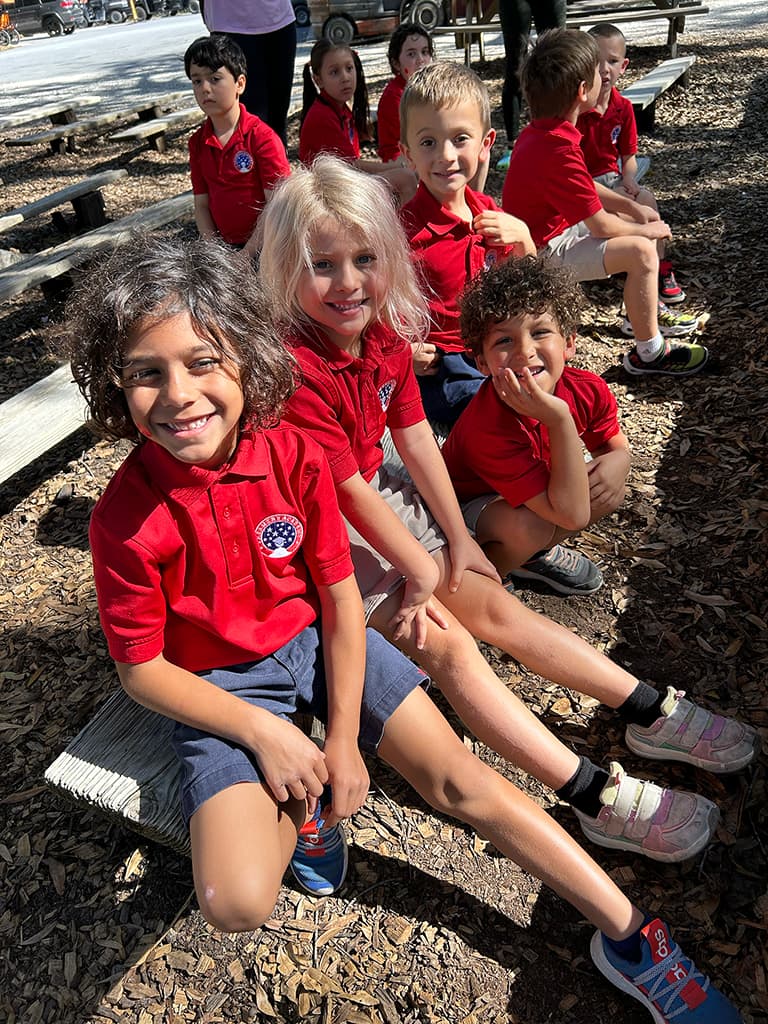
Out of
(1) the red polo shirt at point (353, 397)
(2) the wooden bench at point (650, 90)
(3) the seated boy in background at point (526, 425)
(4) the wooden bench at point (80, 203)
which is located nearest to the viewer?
(1) the red polo shirt at point (353, 397)

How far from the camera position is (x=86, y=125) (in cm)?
884

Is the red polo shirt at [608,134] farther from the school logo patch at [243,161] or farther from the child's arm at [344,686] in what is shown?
the child's arm at [344,686]

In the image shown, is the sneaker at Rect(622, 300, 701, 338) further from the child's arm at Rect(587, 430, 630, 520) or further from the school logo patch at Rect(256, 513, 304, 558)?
the school logo patch at Rect(256, 513, 304, 558)

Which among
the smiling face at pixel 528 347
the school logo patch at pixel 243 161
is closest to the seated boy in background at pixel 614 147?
the school logo patch at pixel 243 161

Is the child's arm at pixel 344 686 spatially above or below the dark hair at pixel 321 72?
below

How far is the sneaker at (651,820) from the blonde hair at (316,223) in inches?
55.6

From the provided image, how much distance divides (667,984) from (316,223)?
1963 mm

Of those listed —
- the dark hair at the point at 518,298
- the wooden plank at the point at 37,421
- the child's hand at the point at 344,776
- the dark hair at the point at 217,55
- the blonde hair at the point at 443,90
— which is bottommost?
the child's hand at the point at 344,776

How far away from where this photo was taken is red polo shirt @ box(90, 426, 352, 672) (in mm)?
1719

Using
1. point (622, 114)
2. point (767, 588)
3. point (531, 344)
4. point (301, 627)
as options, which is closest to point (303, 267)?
point (531, 344)

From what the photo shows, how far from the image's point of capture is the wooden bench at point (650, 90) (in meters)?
6.68

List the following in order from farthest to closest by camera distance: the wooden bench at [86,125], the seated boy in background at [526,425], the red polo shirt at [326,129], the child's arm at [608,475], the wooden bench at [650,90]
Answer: the wooden bench at [86,125] → the wooden bench at [650,90] → the red polo shirt at [326,129] → the child's arm at [608,475] → the seated boy in background at [526,425]

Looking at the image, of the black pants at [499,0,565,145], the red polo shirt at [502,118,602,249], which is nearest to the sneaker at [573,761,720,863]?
the red polo shirt at [502,118,602,249]

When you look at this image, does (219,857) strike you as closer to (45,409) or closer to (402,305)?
(402,305)
